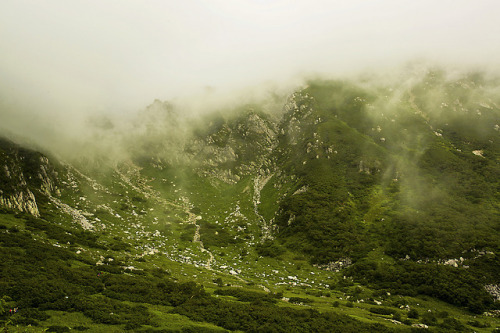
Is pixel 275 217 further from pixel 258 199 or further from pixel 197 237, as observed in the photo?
pixel 197 237

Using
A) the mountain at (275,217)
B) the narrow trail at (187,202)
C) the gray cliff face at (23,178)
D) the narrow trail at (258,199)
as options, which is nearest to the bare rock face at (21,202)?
the gray cliff face at (23,178)

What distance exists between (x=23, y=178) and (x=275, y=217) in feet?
285

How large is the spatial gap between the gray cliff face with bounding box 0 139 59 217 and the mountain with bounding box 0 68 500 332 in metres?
0.58

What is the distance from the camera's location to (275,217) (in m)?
101

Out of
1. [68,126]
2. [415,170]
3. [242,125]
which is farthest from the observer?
[242,125]

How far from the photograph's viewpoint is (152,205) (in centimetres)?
10788

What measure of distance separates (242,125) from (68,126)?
105 m

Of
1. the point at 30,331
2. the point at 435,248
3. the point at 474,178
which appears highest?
the point at 474,178

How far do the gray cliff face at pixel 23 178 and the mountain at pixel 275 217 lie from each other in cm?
58

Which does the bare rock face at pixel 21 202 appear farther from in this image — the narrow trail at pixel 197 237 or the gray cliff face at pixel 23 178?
the narrow trail at pixel 197 237

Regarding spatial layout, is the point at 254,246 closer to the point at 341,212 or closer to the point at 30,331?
the point at 341,212

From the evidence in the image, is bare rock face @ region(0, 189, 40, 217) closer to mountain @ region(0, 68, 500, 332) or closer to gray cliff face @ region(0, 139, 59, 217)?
gray cliff face @ region(0, 139, 59, 217)

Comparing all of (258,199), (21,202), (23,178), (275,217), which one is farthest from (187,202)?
(21,202)

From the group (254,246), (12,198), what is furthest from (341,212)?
(12,198)
